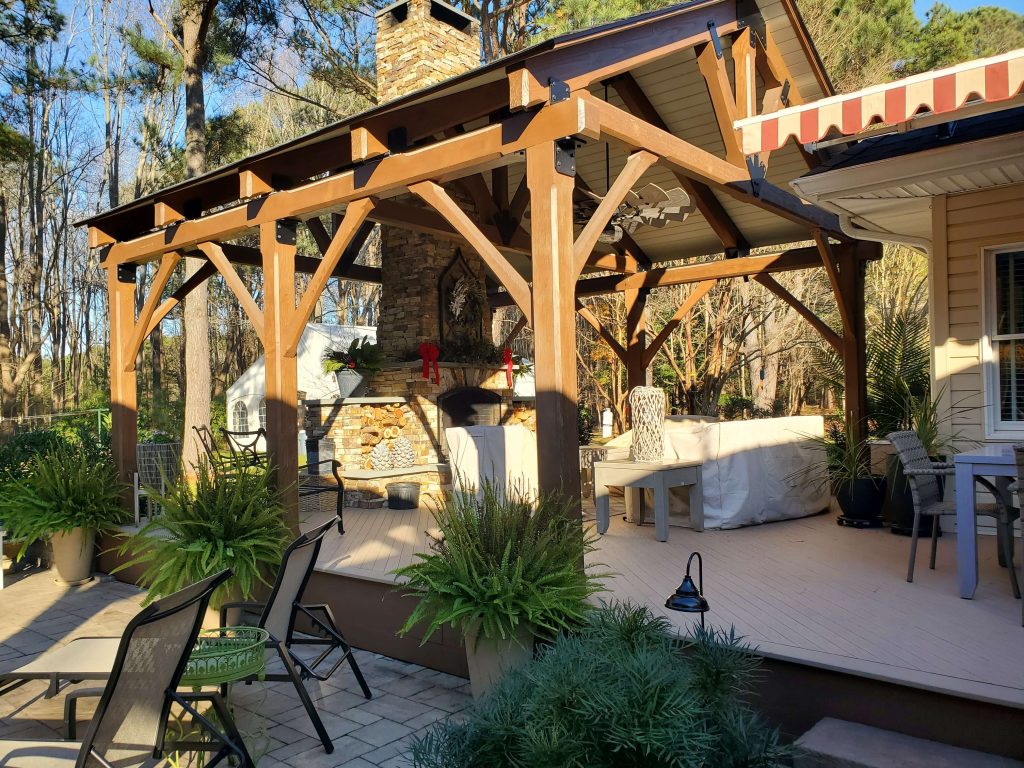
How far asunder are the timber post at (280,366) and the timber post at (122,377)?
2.26 metres

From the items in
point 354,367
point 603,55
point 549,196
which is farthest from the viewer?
point 354,367

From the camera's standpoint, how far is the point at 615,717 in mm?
2525

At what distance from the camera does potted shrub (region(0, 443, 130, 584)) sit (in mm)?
6887

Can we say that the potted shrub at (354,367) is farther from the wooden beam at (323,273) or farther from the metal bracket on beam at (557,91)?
the metal bracket on beam at (557,91)

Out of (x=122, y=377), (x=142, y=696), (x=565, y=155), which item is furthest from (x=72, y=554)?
(x=565, y=155)

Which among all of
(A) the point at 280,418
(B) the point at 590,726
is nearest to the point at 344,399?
(A) the point at 280,418

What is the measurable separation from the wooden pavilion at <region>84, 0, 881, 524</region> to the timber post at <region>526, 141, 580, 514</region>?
0.01 metres

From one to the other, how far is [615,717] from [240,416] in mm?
16726

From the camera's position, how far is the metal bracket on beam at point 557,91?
13.9 ft

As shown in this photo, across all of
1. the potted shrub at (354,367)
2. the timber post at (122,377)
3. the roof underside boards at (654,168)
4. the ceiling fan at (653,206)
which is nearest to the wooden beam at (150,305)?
the timber post at (122,377)

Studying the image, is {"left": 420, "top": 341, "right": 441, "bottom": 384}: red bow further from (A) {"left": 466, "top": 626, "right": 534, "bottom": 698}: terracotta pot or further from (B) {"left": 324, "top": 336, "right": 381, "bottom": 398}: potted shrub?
(A) {"left": 466, "top": 626, "right": 534, "bottom": 698}: terracotta pot

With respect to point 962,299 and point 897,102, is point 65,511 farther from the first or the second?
point 962,299

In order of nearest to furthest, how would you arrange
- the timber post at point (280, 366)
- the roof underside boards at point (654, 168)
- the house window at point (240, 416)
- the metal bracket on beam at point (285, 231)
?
the roof underside boards at point (654, 168) < the timber post at point (280, 366) < the metal bracket on beam at point (285, 231) < the house window at point (240, 416)

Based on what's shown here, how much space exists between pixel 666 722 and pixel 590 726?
235 millimetres
